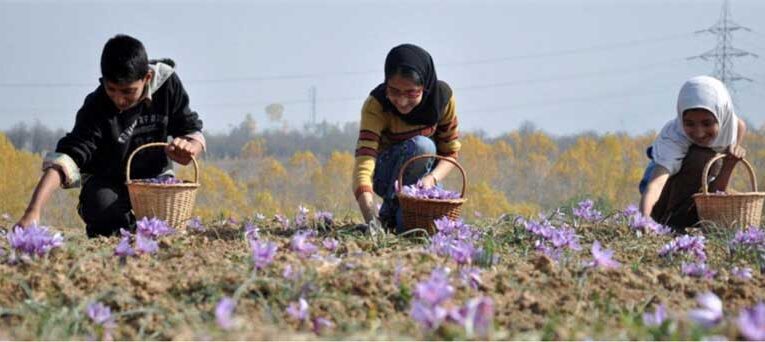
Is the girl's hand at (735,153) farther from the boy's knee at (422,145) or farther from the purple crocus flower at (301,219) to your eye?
the purple crocus flower at (301,219)

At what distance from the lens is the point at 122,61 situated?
398 cm

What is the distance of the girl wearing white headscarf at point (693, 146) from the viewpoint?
4750 millimetres

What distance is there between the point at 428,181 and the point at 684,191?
1552 millimetres

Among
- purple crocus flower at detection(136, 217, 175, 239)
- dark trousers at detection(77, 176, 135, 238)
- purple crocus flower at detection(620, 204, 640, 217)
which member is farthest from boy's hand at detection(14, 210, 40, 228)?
purple crocus flower at detection(620, 204, 640, 217)

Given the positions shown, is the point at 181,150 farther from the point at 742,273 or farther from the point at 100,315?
the point at 742,273

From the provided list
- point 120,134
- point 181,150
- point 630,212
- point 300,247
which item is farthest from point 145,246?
point 630,212


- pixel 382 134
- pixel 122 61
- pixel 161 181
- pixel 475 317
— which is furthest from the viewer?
pixel 382 134

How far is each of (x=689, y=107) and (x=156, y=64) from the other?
269 centimetres

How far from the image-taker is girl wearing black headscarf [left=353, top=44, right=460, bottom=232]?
14.0ft

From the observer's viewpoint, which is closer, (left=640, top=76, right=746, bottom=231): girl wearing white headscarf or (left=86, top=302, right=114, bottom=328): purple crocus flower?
(left=86, top=302, right=114, bottom=328): purple crocus flower

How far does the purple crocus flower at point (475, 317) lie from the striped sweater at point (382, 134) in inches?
94.2

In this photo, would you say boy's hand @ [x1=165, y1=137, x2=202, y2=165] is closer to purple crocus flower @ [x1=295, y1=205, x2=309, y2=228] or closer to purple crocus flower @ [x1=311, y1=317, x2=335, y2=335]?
purple crocus flower @ [x1=295, y1=205, x2=309, y2=228]

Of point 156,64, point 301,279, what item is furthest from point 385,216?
point 301,279

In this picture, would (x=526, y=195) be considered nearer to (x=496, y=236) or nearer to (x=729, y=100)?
(x=729, y=100)
